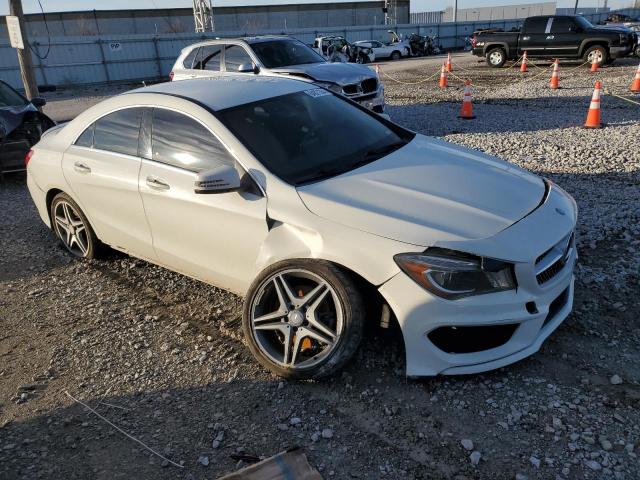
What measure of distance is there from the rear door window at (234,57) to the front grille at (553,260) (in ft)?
27.3

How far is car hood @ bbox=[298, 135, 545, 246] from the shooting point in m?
2.92

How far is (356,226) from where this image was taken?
117 inches

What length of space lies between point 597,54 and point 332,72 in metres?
13.6

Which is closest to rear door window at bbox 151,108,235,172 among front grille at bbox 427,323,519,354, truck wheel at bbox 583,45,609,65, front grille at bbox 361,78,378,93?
front grille at bbox 427,323,519,354

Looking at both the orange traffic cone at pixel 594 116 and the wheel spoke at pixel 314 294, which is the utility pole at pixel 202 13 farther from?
the wheel spoke at pixel 314 294

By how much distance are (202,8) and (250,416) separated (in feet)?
129

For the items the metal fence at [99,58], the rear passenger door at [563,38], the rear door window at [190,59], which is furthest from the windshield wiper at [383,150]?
the metal fence at [99,58]

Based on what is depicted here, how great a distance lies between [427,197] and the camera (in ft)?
10.4

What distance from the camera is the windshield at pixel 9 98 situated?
842cm

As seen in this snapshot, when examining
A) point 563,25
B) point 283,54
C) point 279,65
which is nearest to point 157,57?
point 563,25

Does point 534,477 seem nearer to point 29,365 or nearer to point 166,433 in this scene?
point 166,433

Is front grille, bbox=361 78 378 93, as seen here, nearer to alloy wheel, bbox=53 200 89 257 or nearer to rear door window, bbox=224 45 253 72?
rear door window, bbox=224 45 253 72

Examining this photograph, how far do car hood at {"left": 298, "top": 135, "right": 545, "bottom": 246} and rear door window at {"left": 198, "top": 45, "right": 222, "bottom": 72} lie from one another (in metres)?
7.72

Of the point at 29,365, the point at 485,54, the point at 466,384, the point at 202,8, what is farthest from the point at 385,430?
the point at 202,8
